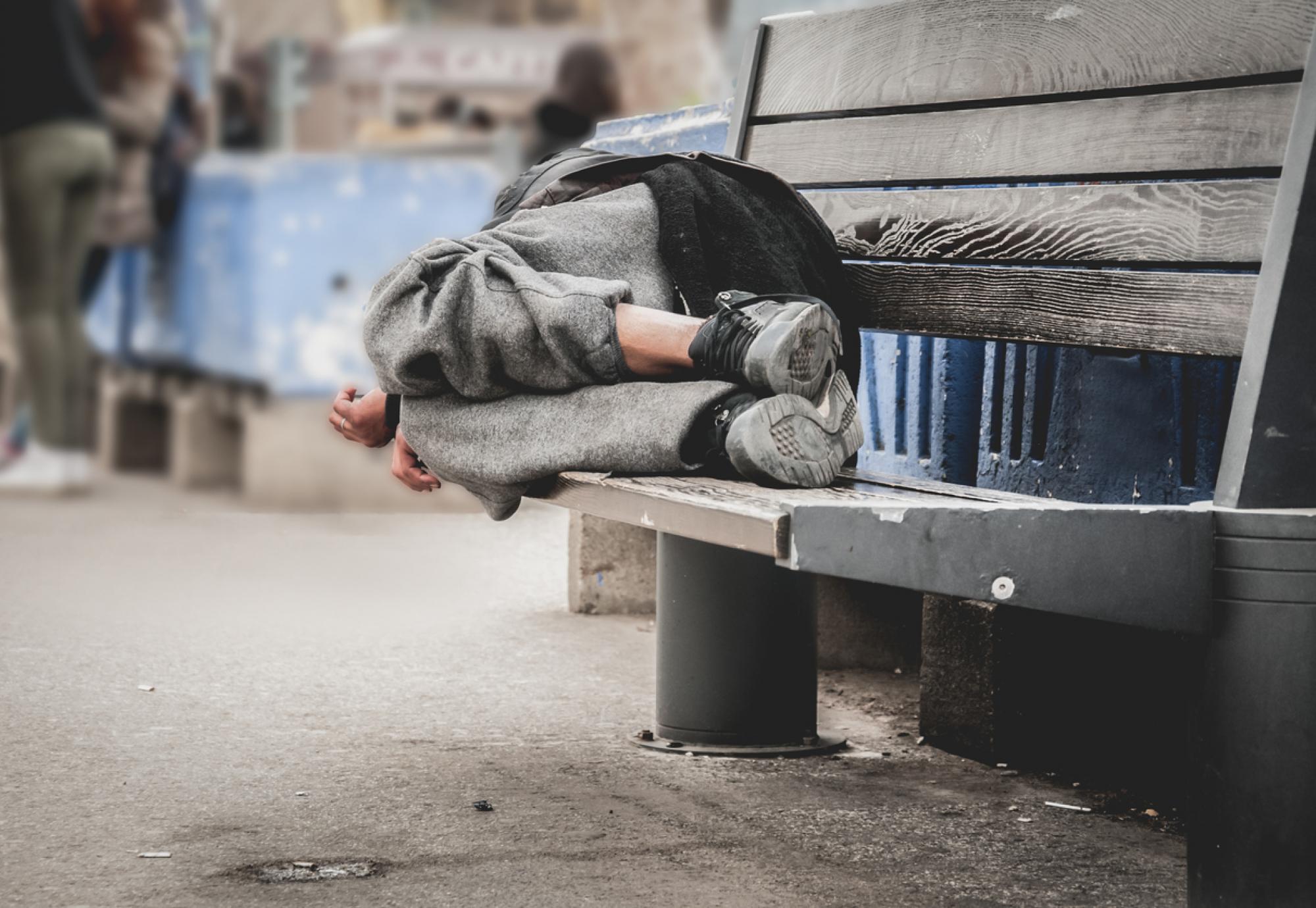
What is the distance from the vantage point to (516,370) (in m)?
2.74

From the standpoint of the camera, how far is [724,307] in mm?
2658

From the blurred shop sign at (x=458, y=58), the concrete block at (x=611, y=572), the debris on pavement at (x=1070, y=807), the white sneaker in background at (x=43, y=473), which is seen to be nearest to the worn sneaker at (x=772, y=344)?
the debris on pavement at (x=1070, y=807)

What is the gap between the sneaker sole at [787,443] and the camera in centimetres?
246

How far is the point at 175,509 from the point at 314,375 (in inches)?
39.7

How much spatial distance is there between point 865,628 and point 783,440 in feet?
6.30

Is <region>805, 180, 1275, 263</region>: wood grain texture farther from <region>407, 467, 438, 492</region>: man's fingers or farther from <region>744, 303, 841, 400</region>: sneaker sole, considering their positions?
<region>407, 467, 438, 492</region>: man's fingers

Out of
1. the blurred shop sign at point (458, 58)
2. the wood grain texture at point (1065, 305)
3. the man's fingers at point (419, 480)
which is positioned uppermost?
the blurred shop sign at point (458, 58)

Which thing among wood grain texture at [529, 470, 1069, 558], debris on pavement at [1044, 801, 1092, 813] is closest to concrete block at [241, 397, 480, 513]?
debris on pavement at [1044, 801, 1092, 813]

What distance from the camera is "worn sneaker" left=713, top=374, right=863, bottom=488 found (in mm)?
2459

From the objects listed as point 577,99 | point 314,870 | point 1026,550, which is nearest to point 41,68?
point 577,99

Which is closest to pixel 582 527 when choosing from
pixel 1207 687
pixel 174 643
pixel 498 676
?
pixel 498 676

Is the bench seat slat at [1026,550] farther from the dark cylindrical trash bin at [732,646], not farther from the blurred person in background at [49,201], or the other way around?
the blurred person in background at [49,201]

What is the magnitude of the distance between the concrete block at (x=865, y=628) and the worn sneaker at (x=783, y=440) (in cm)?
172

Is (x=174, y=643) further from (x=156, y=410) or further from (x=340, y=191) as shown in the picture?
(x=156, y=410)
